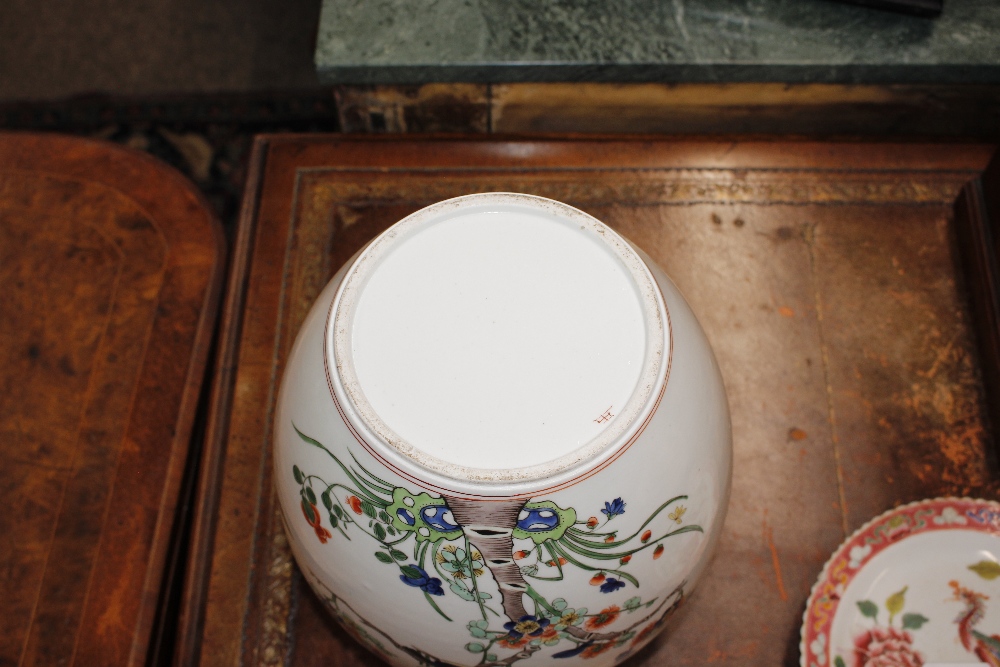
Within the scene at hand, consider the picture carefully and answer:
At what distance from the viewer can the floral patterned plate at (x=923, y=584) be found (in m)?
0.65

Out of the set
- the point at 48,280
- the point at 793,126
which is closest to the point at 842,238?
the point at 793,126

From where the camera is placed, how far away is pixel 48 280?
2.79ft

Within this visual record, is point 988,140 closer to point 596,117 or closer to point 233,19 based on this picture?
point 596,117

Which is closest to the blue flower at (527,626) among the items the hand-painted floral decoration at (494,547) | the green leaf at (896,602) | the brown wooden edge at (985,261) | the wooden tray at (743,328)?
the hand-painted floral decoration at (494,547)

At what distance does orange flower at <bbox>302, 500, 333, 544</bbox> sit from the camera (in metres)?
0.48

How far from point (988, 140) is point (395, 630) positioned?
74 cm

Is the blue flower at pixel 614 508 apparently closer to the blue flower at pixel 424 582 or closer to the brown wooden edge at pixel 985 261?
the blue flower at pixel 424 582

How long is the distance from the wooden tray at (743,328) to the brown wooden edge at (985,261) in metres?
0.01

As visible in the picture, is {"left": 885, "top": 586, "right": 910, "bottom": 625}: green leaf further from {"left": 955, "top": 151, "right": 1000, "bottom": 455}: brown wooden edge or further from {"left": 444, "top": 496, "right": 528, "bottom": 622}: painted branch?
{"left": 444, "top": 496, "right": 528, "bottom": 622}: painted branch

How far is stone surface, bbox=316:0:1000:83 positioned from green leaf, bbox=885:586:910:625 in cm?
50

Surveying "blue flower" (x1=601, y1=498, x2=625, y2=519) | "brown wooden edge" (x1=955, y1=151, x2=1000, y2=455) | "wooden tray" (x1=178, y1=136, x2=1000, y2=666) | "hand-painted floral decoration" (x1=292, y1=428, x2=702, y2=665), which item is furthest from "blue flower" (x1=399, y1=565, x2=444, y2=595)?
"brown wooden edge" (x1=955, y1=151, x2=1000, y2=455)

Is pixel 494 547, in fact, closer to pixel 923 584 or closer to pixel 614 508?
pixel 614 508

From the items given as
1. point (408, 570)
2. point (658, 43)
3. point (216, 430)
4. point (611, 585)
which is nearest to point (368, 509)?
point (408, 570)

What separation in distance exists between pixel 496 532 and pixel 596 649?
15cm
